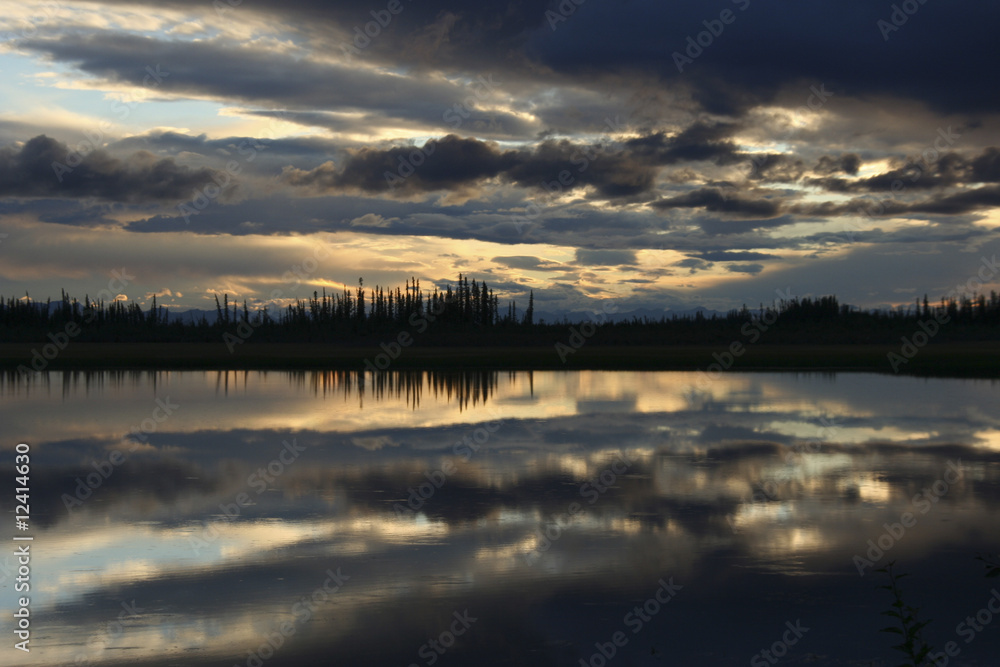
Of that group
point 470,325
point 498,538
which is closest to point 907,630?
point 498,538

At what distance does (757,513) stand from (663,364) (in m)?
49.0

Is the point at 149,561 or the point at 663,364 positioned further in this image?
the point at 663,364

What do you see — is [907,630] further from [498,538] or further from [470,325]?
[470,325]

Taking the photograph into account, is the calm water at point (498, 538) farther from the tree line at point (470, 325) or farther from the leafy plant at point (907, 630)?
the tree line at point (470, 325)

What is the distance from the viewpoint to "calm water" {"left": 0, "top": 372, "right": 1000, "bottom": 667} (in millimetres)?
8844

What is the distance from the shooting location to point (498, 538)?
41.5 ft

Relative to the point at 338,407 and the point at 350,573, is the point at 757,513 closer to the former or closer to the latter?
the point at 350,573

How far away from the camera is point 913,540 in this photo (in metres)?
12.6

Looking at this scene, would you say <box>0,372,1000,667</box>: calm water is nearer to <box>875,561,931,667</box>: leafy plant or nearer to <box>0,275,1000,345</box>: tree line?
<box>875,561,931,667</box>: leafy plant

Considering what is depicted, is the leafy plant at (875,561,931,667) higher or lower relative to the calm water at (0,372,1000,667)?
higher

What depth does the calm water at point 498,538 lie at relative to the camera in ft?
29.0

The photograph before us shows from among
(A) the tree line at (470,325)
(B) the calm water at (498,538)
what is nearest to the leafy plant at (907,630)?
(B) the calm water at (498,538)

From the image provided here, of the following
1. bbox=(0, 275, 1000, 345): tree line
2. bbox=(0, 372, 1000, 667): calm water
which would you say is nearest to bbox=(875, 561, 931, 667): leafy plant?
bbox=(0, 372, 1000, 667): calm water

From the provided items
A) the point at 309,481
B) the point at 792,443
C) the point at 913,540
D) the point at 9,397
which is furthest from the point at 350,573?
the point at 9,397
